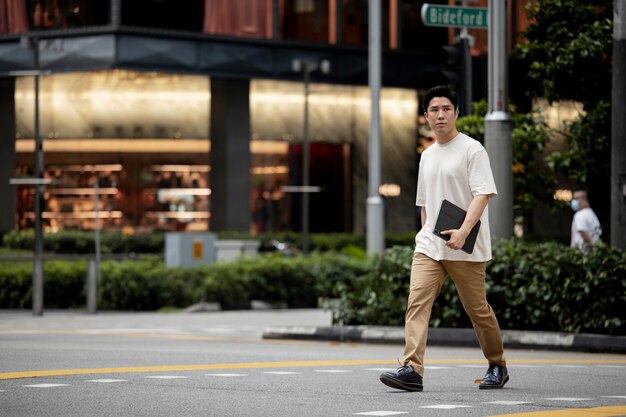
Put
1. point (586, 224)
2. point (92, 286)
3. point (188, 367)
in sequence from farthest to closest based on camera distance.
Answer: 1. point (92, 286)
2. point (586, 224)
3. point (188, 367)

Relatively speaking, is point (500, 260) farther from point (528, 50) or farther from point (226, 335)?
point (528, 50)


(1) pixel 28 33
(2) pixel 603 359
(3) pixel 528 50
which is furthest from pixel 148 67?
(2) pixel 603 359

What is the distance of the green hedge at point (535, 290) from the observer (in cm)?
1505

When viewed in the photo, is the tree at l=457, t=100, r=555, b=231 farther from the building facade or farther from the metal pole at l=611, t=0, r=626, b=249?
the building facade

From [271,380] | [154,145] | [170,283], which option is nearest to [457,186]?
[271,380]

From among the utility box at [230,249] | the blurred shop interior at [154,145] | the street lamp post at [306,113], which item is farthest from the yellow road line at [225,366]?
the blurred shop interior at [154,145]

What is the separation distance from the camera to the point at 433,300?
401 inches

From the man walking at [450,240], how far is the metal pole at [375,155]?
15.5 metres

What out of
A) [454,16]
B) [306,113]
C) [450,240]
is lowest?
[450,240]

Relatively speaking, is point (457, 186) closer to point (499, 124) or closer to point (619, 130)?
point (619, 130)

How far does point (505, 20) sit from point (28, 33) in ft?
85.1

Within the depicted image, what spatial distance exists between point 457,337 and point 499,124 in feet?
8.39

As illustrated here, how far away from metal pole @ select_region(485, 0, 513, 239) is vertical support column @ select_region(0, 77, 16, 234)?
28.2 metres

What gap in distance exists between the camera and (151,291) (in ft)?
85.9
